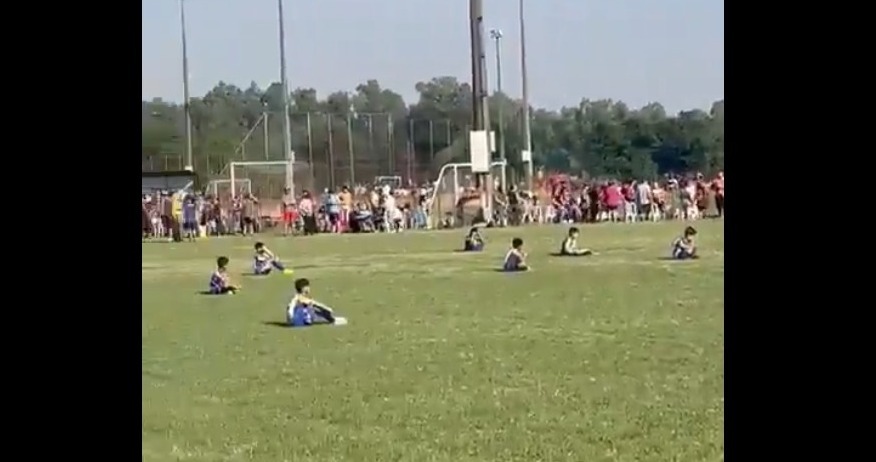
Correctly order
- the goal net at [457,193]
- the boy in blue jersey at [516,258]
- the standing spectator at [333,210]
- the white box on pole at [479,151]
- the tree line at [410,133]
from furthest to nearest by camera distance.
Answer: the boy in blue jersey at [516,258]
the standing spectator at [333,210]
the goal net at [457,193]
the white box on pole at [479,151]
the tree line at [410,133]

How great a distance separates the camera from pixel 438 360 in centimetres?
203

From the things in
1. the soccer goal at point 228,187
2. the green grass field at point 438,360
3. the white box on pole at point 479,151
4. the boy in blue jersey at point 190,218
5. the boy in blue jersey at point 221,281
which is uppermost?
the white box on pole at point 479,151

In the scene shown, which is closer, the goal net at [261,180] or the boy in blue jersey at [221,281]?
the goal net at [261,180]

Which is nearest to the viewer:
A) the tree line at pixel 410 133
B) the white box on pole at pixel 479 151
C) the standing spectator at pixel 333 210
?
the tree line at pixel 410 133

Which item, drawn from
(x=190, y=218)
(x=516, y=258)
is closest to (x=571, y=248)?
Result: (x=516, y=258)

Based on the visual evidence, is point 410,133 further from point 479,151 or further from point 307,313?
point 307,313

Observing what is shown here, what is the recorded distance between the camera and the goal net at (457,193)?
7.33 ft

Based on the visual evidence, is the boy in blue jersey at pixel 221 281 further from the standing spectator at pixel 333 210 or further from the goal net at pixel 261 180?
the standing spectator at pixel 333 210

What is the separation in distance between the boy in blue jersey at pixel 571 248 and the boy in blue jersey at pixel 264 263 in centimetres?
69

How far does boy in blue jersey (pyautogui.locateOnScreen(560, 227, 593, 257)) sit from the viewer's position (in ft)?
8.70

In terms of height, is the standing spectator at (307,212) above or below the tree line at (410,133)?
below

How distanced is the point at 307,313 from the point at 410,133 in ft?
1.45

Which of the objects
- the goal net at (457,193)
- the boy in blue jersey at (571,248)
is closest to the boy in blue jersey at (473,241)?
the goal net at (457,193)
